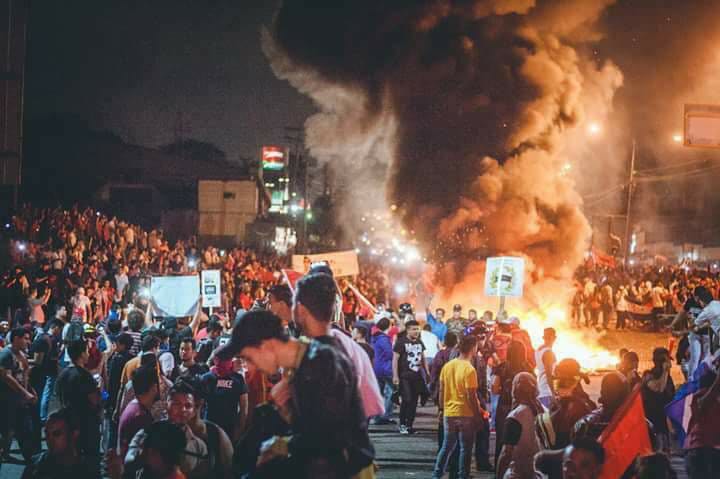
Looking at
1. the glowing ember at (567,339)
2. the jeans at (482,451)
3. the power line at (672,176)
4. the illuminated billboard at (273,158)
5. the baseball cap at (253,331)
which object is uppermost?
Answer: the illuminated billboard at (273,158)

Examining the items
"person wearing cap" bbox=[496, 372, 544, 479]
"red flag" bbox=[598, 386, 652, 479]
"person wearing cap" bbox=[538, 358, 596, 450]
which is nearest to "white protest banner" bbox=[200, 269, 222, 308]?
"person wearing cap" bbox=[496, 372, 544, 479]

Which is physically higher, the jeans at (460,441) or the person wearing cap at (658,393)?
the person wearing cap at (658,393)

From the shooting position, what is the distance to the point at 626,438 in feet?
15.2

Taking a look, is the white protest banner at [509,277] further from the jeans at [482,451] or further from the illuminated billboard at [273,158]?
the illuminated billboard at [273,158]

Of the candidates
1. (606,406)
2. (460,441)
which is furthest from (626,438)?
(460,441)

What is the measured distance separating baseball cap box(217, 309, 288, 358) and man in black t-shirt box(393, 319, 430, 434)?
9.12 meters

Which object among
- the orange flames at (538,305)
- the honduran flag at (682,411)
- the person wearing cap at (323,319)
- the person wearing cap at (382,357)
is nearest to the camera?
the person wearing cap at (323,319)

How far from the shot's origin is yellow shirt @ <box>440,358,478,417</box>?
820cm

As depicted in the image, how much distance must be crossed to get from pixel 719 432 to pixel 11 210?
2122cm

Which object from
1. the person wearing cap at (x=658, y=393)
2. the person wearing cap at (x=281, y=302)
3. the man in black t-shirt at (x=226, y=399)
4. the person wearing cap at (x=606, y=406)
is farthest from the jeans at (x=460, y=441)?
the person wearing cap at (x=281, y=302)

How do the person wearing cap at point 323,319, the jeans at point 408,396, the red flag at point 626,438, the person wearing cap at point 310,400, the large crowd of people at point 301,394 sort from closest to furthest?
the person wearing cap at point 310,400
the large crowd of people at point 301,394
the person wearing cap at point 323,319
the red flag at point 626,438
the jeans at point 408,396

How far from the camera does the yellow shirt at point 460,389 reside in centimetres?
820

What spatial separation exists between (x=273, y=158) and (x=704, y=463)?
6458 cm

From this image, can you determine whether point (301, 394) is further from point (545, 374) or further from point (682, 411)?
point (545, 374)
